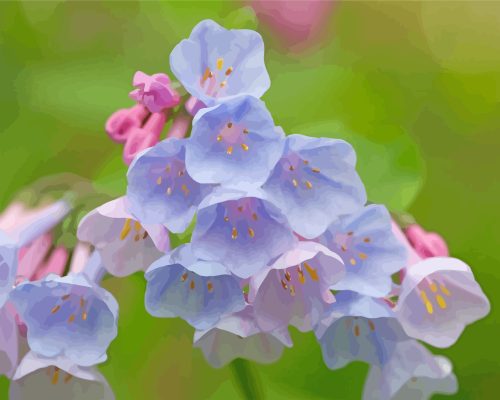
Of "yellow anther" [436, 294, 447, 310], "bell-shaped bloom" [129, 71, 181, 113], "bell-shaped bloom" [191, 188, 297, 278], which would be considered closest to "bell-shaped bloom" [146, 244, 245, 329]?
"bell-shaped bloom" [191, 188, 297, 278]

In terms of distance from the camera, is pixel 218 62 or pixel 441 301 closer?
pixel 218 62

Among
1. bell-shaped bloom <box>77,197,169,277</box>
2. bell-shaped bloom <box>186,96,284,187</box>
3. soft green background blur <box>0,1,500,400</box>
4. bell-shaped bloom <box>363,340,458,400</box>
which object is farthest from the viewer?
soft green background blur <box>0,1,500,400</box>

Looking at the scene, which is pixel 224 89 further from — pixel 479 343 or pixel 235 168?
pixel 479 343

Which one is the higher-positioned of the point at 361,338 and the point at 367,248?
the point at 367,248

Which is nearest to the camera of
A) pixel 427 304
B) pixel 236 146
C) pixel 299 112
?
pixel 236 146

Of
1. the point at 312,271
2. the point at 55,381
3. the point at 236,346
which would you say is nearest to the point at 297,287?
the point at 312,271

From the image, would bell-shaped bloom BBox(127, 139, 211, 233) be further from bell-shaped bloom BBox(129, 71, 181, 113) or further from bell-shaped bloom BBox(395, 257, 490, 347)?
bell-shaped bloom BBox(395, 257, 490, 347)

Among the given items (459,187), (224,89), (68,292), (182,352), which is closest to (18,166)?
(182,352)

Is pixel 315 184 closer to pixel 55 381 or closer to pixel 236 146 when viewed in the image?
pixel 236 146
